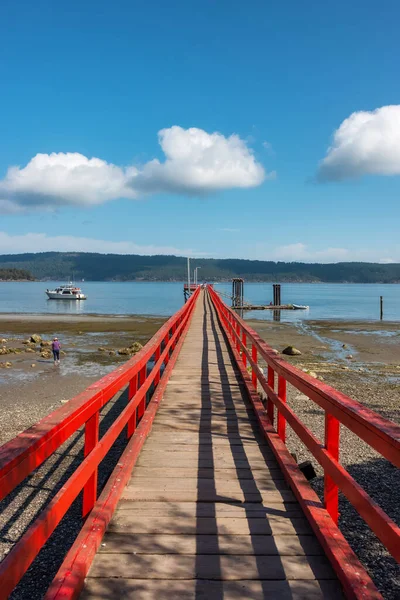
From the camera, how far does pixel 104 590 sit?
2641 millimetres

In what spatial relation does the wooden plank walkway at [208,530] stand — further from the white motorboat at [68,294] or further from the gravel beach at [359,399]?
the white motorboat at [68,294]

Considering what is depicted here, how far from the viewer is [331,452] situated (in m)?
3.28

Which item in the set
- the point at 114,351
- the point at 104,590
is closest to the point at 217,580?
the point at 104,590

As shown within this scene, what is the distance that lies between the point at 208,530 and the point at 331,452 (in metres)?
1.10

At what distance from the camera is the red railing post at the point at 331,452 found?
3.25 metres

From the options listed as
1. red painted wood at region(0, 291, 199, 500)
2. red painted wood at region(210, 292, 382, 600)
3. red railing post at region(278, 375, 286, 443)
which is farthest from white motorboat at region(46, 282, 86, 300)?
red painted wood at region(0, 291, 199, 500)

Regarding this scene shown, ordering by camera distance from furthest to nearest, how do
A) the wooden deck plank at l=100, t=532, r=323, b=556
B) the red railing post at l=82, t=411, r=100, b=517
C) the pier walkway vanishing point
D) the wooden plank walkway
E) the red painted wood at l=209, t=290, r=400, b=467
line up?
the red railing post at l=82, t=411, r=100, b=517
the wooden deck plank at l=100, t=532, r=323, b=556
the wooden plank walkway
the pier walkway vanishing point
the red painted wood at l=209, t=290, r=400, b=467

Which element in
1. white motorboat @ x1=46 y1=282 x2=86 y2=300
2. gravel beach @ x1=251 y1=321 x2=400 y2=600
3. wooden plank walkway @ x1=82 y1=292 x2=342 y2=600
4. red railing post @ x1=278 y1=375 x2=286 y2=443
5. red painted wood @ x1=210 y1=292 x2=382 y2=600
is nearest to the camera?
red painted wood @ x1=210 y1=292 x2=382 y2=600

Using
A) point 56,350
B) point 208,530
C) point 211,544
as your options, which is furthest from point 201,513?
point 56,350

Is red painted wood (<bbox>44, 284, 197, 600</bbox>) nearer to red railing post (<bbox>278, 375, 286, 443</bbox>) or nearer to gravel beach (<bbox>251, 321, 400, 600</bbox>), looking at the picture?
red railing post (<bbox>278, 375, 286, 443</bbox>)

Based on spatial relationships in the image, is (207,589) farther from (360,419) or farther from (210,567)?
(360,419)

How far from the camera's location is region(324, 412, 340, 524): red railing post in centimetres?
325

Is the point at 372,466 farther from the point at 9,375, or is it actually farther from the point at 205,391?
the point at 9,375

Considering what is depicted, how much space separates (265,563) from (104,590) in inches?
41.3
